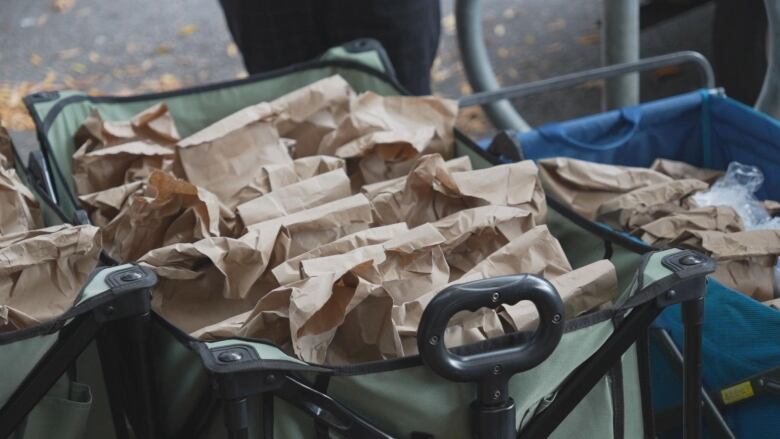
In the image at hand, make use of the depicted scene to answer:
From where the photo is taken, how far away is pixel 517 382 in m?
1.26

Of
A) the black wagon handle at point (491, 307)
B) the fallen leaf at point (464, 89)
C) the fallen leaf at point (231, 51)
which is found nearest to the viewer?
the black wagon handle at point (491, 307)

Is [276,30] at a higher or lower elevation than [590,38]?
higher

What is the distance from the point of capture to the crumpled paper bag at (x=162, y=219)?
5.31 ft

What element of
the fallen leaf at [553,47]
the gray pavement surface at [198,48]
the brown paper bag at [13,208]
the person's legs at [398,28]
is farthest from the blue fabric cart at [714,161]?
the fallen leaf at [553,47]

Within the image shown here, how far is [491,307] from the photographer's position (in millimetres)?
1192

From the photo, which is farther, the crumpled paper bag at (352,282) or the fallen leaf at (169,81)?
the fallen leaf at (169,81)

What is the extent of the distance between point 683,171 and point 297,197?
95cm

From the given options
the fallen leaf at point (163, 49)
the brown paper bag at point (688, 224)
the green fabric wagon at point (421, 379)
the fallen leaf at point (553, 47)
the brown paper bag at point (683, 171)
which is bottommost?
the fallen leaf at point (553, 47)

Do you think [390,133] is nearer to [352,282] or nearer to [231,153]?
[231,153]

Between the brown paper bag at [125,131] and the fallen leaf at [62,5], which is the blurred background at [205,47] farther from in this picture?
the brown paper bag at [125,131]

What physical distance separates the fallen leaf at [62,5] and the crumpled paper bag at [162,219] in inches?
164

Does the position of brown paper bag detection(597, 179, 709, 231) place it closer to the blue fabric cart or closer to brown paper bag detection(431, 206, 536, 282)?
the blue fabric cart

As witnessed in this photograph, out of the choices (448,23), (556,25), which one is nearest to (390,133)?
(556,25)

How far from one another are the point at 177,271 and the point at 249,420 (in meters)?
0.34
